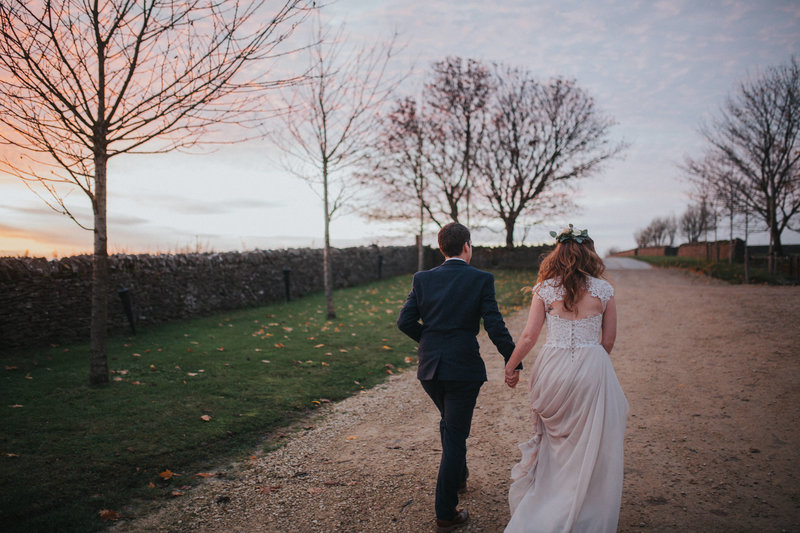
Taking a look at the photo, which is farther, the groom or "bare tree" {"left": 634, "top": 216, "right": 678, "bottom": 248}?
"bare tree" {"left": 634, "top": 216, "right": 678, "bottom": 248}

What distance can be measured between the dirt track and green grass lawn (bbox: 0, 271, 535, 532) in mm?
517

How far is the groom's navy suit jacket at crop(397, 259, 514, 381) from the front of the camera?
3312 millimetres

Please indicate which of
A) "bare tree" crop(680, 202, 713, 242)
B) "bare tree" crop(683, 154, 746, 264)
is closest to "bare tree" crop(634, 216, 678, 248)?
"bare tree" crop(680, 202, 713, 242)

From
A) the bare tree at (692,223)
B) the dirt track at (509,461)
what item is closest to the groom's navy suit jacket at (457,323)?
the dirt track at (509,461)

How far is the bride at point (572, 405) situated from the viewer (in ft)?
10.2

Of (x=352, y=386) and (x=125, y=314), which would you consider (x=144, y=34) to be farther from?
(x=125, y=314)

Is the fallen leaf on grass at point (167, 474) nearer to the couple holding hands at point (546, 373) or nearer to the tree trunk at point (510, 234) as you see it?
the couple holding hands at point (546, 373)

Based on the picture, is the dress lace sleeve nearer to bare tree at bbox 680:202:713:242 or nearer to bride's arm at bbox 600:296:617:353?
bride's arm at bbox 600:296:617:353

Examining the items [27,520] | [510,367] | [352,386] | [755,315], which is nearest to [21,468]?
[27,520]

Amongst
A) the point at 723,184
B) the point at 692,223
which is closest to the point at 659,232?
the point at 692,223

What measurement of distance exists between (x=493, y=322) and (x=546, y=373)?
594mm

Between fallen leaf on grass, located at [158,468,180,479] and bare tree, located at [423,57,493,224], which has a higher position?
bare tree, located at [423,57,493,224]

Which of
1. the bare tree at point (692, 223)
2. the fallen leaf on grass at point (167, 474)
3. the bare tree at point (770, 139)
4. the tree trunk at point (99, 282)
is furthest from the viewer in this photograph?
the bare tree at point (692, 223)

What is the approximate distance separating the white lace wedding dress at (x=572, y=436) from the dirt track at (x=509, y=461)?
18.4 inches
